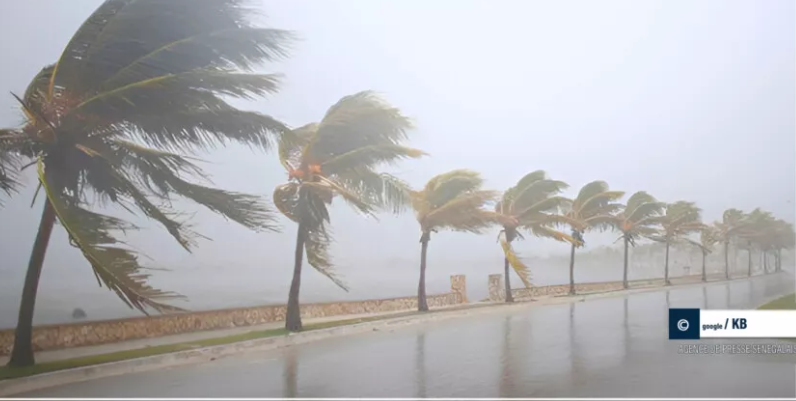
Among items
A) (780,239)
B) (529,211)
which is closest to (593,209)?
(529,211)

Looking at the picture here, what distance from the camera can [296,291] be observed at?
6711mm

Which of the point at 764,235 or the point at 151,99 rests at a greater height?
the point at 151,99

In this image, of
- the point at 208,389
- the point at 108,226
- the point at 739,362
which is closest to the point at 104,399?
the point at 208,389

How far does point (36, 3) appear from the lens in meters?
6.18

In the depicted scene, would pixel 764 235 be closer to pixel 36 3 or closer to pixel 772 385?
pixel 772 385

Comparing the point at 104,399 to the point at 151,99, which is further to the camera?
the point at 151,99

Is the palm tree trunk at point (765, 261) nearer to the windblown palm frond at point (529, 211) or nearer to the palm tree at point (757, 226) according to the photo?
the palm tree at point (757, 226)

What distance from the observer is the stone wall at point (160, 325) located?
18.7 feet

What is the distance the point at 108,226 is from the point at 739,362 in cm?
586

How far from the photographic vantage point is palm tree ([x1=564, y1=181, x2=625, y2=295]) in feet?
23.7

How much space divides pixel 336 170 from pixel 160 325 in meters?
2.45

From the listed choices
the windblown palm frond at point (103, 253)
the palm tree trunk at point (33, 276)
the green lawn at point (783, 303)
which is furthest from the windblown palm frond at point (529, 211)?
the palm tree trunk at point (33, 276)

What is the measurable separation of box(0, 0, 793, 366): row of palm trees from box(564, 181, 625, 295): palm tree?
139 centimetres

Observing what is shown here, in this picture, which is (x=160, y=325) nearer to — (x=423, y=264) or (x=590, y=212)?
(x=423, y=264)
